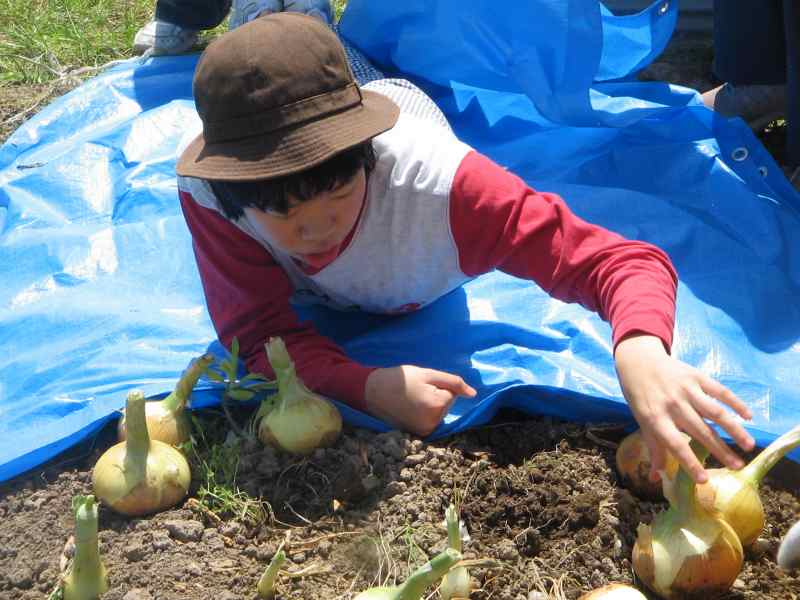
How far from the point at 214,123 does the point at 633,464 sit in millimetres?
712

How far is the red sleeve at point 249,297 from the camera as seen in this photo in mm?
1533

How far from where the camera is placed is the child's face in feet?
4.27

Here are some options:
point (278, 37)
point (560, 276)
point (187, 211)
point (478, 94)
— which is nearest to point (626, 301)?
point (560, 276)

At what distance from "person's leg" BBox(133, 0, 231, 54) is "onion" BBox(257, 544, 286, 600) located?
1870 millimetres

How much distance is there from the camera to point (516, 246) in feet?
4.64

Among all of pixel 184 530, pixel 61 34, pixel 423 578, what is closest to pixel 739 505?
pixel 423 578

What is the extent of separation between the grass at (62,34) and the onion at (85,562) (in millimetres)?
1975

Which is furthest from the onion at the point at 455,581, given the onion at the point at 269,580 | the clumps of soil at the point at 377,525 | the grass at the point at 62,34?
the grass at the point at 62,34

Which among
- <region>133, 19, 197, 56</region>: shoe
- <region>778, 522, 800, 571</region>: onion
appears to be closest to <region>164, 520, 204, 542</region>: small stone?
<region>778, 522, 800, 571</region>: onion

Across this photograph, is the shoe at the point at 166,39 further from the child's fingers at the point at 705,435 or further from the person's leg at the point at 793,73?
the child's fingers at the point at 705,435

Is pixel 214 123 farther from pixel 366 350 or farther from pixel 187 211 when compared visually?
pixel 366 350

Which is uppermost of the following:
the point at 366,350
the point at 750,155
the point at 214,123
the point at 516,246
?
the point at 214,123

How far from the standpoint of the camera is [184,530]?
1.30 m

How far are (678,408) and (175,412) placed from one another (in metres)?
0.73
